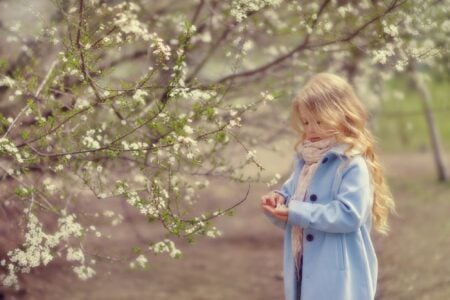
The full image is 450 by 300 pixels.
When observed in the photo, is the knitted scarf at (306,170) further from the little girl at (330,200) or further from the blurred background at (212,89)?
the blurred background at (212,89)

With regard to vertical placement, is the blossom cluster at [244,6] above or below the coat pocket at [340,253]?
above

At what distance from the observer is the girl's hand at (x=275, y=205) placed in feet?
10.5

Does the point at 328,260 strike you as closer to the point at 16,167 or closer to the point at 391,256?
the point at 16,167

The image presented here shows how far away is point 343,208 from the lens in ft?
10.2

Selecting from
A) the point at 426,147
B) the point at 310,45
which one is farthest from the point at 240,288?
the point at 426,147

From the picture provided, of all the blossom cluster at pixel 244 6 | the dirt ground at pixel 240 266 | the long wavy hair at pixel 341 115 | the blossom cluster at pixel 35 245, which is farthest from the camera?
the dirt ground at pixel 240 266

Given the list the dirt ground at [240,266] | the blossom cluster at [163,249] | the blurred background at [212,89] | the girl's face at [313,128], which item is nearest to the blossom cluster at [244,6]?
the blurred background at [212,89]

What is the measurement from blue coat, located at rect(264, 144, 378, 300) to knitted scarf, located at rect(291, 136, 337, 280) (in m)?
0.04

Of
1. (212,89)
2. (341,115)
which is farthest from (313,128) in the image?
(212,89)

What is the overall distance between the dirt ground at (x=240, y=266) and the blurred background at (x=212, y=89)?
0.08 feet

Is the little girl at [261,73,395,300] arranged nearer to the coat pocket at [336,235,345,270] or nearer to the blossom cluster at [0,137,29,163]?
the coat pocket at [336,235,345,270]

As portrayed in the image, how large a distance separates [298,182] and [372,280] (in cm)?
57

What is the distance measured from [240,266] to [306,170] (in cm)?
445

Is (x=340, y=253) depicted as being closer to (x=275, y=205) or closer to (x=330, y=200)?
(x=330, y=200)
